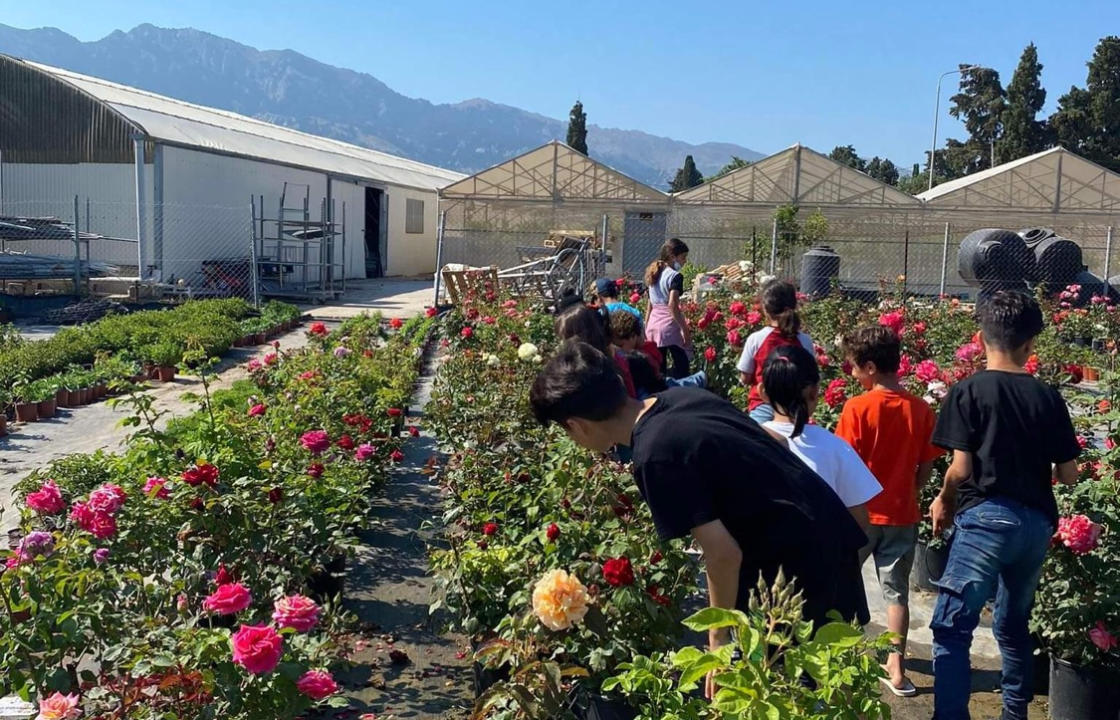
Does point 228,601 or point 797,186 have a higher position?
point 797,186

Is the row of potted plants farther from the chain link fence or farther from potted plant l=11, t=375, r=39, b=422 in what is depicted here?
the chain link fence

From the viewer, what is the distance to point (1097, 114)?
4091 centimetres

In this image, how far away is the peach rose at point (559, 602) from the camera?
6.57 feet

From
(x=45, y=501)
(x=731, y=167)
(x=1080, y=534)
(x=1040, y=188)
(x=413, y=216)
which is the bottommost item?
(x=1080, y=534)

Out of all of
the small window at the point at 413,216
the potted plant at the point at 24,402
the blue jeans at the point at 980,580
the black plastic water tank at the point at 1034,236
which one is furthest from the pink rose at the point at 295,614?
the small window at the point at 413,216

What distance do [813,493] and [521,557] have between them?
48.5 inches

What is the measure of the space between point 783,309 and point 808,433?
1957 millimetres

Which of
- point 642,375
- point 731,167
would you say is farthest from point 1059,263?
point 731,167

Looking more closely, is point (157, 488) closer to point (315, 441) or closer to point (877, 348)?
point (315, 441)

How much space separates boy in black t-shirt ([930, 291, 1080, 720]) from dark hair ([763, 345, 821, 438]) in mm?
530

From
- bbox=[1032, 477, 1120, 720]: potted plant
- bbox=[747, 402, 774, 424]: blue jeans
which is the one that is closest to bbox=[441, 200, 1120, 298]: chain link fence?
bbox=[747, 402, 774, 424]: blue jeans

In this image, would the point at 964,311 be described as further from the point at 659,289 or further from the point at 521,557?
the point at 521,557

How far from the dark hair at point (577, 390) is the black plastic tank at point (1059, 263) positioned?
14.8m

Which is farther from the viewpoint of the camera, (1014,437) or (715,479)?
(1014,437)
